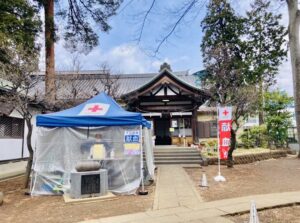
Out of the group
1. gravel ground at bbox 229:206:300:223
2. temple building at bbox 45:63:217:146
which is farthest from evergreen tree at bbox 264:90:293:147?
gravel ground at bbox 229:206:300:223

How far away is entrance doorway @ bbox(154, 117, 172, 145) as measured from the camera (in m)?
19.5

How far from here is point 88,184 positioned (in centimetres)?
707

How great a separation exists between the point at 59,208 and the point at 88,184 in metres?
1.02

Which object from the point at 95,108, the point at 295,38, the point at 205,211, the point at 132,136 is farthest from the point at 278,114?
the point at 295,38

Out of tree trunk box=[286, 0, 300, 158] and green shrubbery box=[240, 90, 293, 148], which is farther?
green shrubbery box=[240, 90, 293, 148]

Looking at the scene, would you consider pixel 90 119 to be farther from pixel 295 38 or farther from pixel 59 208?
pixel 295 38

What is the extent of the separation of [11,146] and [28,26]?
19.6ft

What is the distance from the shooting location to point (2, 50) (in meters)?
9.81

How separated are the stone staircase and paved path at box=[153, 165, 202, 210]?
3.59m

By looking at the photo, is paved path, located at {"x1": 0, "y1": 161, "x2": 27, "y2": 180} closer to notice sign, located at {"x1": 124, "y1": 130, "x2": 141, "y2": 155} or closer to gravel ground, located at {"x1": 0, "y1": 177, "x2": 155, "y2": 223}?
gravel ground, located at {"x1": 0, "y1": 177, "x2": 155, "y2": 223}

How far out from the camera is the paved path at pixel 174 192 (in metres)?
6.09

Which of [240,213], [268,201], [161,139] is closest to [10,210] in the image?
[240,213]

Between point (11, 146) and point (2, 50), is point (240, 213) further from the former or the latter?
point (11, 146)

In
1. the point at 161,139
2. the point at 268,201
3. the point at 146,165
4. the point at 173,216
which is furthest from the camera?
the point at 161,139
